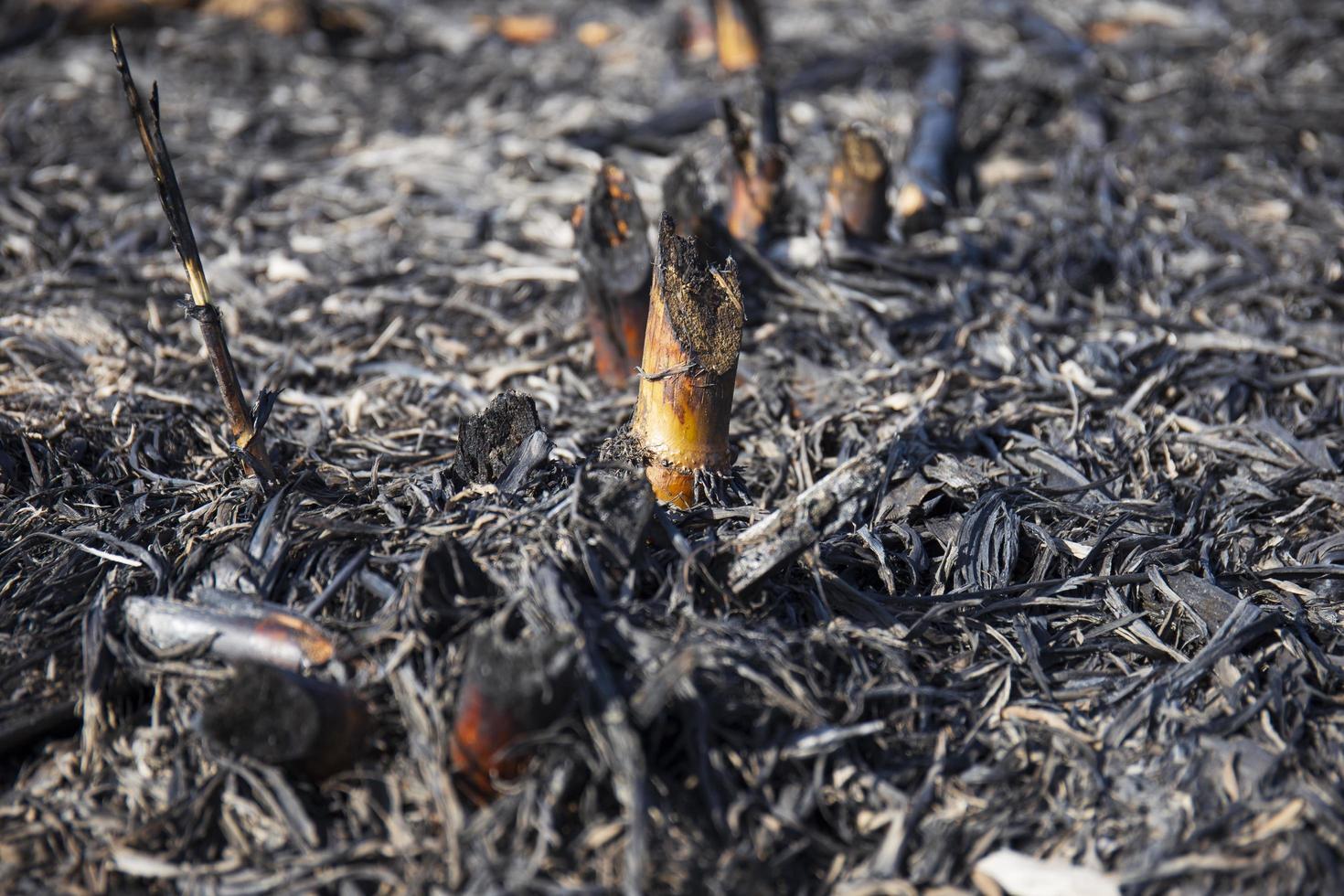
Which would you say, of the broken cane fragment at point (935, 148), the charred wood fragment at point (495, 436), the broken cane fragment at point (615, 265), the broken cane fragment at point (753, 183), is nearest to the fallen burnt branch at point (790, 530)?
the charred wood fragment at point (495, 436)

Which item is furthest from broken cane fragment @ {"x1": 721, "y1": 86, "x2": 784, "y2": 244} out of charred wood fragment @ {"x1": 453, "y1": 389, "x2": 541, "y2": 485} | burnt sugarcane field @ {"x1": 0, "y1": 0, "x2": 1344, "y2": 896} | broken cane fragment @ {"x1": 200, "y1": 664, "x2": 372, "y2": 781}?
broken cane fragment @ {"x1": 200, "y1": 664, "x2": 372, "y2": 781}

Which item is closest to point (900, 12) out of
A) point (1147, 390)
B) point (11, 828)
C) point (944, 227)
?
point (944, 227)

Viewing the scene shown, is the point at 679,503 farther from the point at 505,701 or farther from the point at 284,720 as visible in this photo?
the point at 284,720

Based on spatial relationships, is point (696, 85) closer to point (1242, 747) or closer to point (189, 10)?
point (189, 10)

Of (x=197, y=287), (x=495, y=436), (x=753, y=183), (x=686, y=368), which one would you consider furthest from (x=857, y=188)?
(x=197, y=287)

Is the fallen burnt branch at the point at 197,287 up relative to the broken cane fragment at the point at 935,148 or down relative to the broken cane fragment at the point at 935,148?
up

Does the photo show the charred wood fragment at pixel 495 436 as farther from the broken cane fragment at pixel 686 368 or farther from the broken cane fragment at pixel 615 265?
the broken cane fragment at pixel 615 265

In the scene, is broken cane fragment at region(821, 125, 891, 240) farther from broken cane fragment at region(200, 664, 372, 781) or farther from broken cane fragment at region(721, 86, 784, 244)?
broken cane fragment at region(200, 664, 372, 781)
